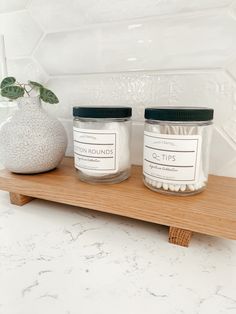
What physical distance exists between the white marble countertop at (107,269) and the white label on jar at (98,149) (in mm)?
80

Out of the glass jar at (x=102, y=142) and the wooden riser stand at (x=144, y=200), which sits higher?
the glass jar at (x=102, y=142)

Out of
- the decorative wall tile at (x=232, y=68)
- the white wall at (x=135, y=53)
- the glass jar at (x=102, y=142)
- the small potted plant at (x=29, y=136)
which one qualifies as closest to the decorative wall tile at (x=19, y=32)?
the white wall at (x=135, y=53)

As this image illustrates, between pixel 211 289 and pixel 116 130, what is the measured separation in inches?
9.0

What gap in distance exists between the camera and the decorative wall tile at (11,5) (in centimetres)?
56

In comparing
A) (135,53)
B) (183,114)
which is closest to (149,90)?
(135,53)

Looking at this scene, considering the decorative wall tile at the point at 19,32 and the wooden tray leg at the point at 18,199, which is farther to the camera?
the decorative wall tile at the point at 19,32

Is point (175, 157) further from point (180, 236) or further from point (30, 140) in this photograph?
point (30, 140)

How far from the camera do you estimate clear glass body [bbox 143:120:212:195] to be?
12.8 inches

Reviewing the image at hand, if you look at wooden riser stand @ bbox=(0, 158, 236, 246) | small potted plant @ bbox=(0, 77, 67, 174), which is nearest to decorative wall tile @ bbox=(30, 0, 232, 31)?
small potted plant @ bbox=(0, 77, 67, 174)

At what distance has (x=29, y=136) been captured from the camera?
1.39 ft

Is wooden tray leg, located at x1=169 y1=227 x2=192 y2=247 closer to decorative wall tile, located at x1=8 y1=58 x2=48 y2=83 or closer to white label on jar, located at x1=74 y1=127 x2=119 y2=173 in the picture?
white label on jar, located at x1=74 y1=127 x2=119 y2=173

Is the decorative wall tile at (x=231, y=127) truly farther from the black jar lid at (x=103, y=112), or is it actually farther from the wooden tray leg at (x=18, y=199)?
the wooden tray leg at (x=18, y=199)

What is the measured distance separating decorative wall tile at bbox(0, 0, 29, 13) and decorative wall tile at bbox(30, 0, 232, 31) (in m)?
0.02

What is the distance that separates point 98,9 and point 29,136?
28 cm
